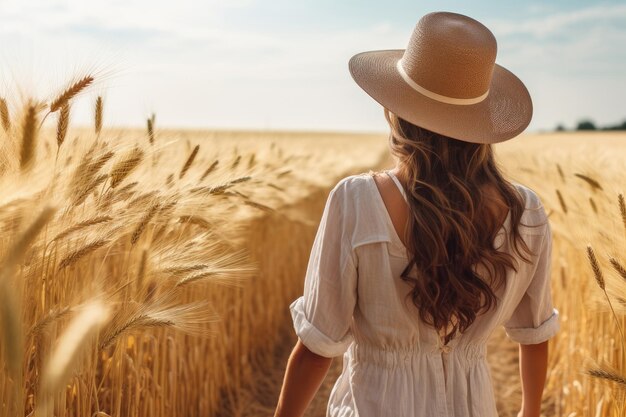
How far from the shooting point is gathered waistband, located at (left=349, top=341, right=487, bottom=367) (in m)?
1.29

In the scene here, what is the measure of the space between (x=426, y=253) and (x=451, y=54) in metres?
0.42

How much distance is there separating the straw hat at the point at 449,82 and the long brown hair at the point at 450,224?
38 mm

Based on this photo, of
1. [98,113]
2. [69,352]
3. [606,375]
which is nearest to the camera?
[69,352]

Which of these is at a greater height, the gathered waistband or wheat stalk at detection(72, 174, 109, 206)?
wheat stalk at detection(72, 174, 109, 206)

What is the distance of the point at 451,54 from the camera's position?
1.34 meters

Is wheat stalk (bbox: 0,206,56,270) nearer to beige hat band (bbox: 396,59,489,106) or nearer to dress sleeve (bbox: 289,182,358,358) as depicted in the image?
dress sleeve (bbox: 289,182,358,358)

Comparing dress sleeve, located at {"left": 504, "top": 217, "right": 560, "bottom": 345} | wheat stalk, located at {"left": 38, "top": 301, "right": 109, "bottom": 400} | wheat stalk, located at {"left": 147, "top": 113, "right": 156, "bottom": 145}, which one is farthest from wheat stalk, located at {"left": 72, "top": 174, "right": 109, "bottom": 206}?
dress sleeve, located at {"left": 504, "top": 217, "right": 560, "bottom": 345}

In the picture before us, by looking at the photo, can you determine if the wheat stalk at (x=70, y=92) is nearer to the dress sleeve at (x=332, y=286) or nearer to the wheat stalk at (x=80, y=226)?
the wheat stalk at (x=80, y=226)

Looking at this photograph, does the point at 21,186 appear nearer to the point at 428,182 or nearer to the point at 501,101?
the point at 428,182

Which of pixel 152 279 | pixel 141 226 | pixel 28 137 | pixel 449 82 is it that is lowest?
pixel 152 279

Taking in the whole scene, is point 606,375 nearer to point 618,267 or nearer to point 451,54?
point 618,267

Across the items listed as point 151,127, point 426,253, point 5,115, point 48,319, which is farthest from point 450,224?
point 151,127

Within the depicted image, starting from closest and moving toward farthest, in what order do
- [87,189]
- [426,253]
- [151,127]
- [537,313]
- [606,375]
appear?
[426,253] < [537,313] < [87,189] < [606,375] < [151,127]

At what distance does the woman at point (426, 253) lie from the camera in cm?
123
